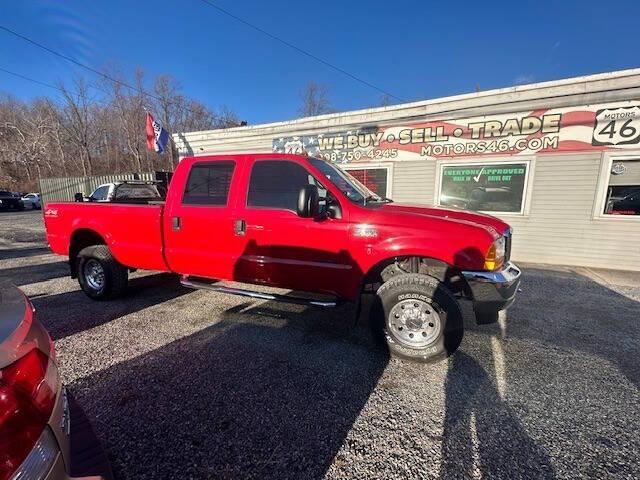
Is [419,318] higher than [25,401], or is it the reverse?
[25,401]

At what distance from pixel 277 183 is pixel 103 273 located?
3.07 m

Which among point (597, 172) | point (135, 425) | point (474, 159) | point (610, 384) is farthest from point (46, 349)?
point (597, 172)

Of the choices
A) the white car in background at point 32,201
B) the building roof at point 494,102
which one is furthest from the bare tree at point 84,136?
the building roof at point 494,102

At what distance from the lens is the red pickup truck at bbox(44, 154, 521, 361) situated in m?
2.97

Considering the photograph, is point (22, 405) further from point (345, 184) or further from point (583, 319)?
point (583, 319)

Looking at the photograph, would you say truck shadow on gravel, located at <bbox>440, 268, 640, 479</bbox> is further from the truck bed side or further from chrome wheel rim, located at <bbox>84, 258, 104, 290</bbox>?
chrome wheel rim, located at <bbox>84, 258, 104, 290</bbox>

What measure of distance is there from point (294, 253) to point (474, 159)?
20.8 feet

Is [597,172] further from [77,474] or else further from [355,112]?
[77,474]

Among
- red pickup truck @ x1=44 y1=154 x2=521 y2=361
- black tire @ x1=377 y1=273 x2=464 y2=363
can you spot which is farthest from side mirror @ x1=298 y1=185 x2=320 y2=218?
black tire @ x1=377 y1=273 x2=464 y2=363

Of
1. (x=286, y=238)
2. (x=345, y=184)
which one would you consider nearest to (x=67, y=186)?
(x=286, y=238)

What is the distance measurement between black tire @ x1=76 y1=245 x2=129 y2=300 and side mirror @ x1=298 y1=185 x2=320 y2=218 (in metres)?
3.28

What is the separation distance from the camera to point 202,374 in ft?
9.38

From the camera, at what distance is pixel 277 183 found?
3.63m

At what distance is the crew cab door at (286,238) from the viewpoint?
3.33 metres
